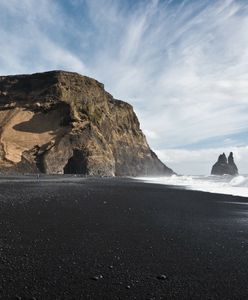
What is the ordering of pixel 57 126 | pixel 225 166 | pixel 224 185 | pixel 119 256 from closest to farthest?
pixel 119 256 → pixel 224 185 → pixel 57 126 → pixel 225 166

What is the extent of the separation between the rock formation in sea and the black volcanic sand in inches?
7396

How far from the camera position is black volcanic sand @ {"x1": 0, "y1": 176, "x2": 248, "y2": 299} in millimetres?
6480

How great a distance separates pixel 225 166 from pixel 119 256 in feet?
643

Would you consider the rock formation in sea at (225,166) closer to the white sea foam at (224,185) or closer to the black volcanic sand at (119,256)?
the white sea foam at (224,185)

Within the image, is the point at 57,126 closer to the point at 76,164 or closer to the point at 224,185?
the point at 76,164

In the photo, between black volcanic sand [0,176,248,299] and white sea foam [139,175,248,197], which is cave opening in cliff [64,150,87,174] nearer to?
white sea foam [139,175,248,197]

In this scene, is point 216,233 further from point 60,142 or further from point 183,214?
point 60,142

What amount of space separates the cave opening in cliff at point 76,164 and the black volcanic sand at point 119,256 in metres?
87.8

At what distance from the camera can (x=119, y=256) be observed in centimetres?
872

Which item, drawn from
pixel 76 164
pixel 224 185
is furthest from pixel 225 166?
pixel 224 185

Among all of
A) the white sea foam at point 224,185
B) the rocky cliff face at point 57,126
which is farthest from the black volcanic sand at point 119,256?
the rocky cliff face at point 57,126

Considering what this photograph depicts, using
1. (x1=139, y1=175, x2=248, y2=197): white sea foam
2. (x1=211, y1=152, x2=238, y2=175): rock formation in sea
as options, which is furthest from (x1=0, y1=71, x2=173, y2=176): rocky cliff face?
(x1=211, y1=152, x2=238, y2=175): rock formation in sea

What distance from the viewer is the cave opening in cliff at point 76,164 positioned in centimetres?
10256

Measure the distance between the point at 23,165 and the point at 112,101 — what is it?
205ft
